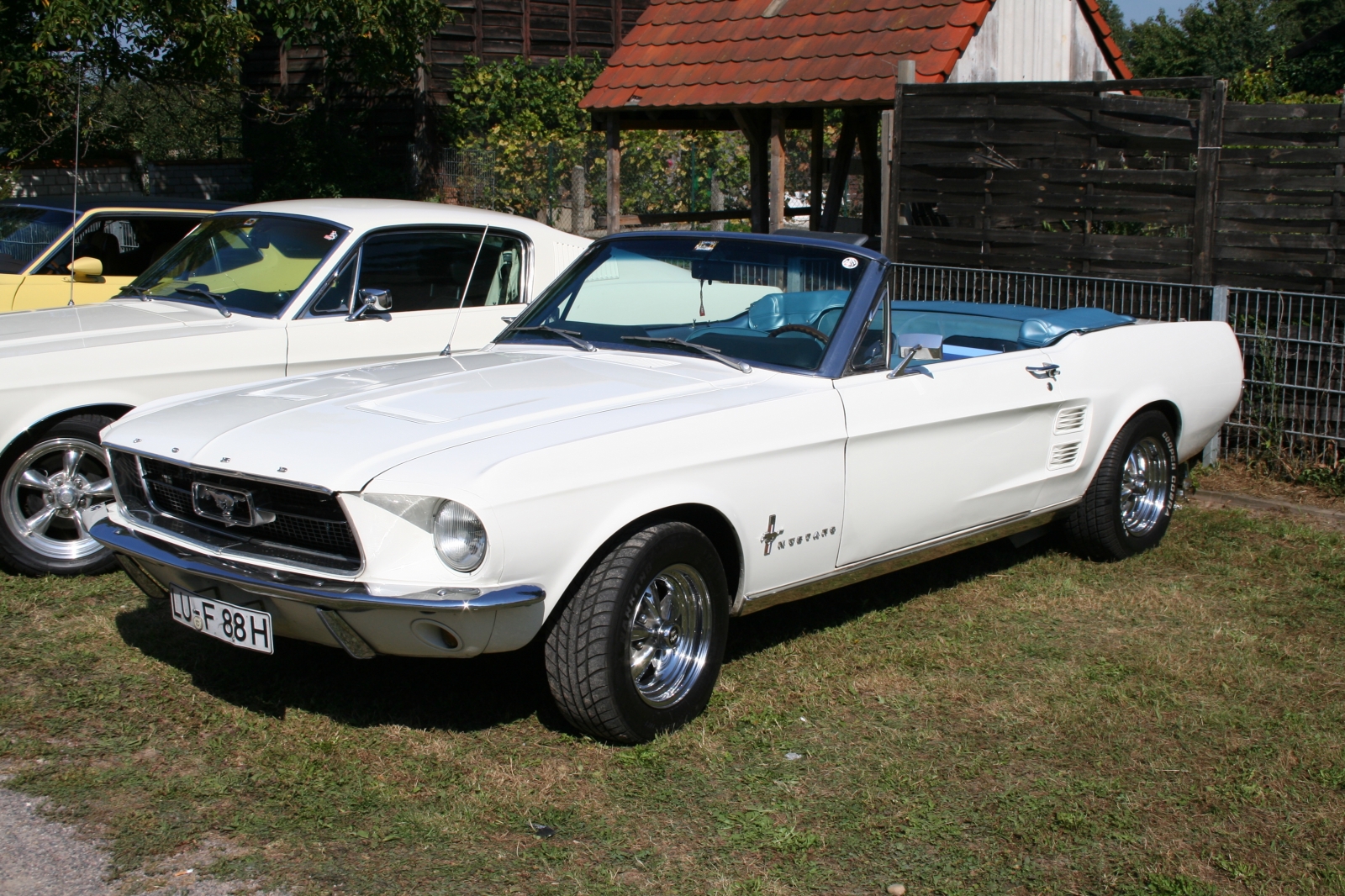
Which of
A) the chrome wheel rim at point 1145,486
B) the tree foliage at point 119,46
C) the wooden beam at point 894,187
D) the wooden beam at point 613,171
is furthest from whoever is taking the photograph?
the wooden beam at point 613,171

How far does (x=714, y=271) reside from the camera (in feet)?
16.6

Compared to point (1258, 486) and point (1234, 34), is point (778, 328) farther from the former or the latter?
point (1234, 34)

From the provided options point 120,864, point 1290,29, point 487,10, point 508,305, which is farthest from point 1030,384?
point 1290,29

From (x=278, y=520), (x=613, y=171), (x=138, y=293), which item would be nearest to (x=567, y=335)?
(x=278, y=520)

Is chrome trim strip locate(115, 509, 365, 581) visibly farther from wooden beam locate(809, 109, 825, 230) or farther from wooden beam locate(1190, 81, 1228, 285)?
wooden beam locate(809, 109, 825, 230)

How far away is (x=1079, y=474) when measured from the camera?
5684 millimetres

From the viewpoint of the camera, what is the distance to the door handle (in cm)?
536

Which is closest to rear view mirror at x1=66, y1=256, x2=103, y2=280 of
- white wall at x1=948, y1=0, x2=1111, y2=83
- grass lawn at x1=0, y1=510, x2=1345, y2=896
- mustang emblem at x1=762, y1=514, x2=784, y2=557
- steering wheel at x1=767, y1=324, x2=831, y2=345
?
grass lawn at x1=0, y1=510, x2=1345, y2=896

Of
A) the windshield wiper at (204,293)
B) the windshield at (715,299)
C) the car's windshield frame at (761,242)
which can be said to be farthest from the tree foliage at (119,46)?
the windshield at (715,299)

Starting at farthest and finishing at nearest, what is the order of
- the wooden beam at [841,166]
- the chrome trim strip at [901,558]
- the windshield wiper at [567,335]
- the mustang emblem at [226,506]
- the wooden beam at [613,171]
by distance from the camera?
the wooden beam at [841,166], the wooden beam at [613,171], the windshield wiper at [567,335], the chrome trim strip at [901,558], the mustang emblem at [226,506]

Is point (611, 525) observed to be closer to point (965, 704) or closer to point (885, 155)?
point (965, 704)

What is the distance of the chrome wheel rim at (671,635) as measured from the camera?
406cm

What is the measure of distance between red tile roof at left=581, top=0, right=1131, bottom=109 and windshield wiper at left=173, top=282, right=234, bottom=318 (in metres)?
6.29

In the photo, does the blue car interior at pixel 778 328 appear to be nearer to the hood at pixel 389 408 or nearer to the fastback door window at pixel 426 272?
the hood at pixel 389 408
